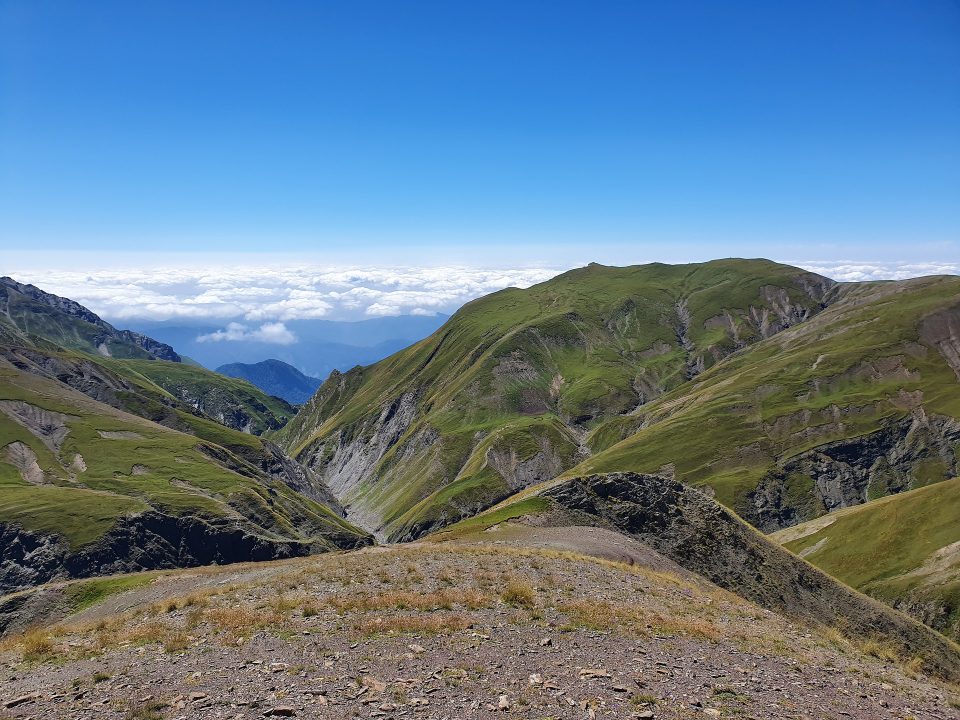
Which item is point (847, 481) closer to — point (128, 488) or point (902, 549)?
point (902, 549)

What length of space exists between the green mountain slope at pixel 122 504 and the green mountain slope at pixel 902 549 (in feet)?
341

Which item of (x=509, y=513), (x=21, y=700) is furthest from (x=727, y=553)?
(x=21, y=700)

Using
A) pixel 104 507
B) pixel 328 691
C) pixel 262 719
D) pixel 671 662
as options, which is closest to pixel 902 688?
pixel 671 662

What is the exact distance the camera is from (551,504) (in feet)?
184

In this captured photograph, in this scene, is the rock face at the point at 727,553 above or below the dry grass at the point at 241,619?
below

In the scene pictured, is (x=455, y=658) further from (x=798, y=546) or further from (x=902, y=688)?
(x=798, y=546)

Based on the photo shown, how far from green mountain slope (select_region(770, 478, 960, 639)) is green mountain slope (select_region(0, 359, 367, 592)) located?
103800mm

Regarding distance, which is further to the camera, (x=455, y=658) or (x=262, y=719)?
(x=455, y=658)

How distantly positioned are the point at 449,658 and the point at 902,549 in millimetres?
119365

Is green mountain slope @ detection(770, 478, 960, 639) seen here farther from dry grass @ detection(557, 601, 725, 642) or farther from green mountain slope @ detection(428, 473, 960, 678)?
dry grass @ detection(557, 601, 725, 642)

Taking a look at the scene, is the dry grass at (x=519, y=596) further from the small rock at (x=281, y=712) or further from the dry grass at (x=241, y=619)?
the small rock at (x=281, y=712)

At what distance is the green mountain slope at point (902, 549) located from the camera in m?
89.8

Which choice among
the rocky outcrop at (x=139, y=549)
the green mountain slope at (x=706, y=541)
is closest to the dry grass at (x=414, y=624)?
the green mountain slope at (x=706, y=541)

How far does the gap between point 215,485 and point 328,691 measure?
15660cm
